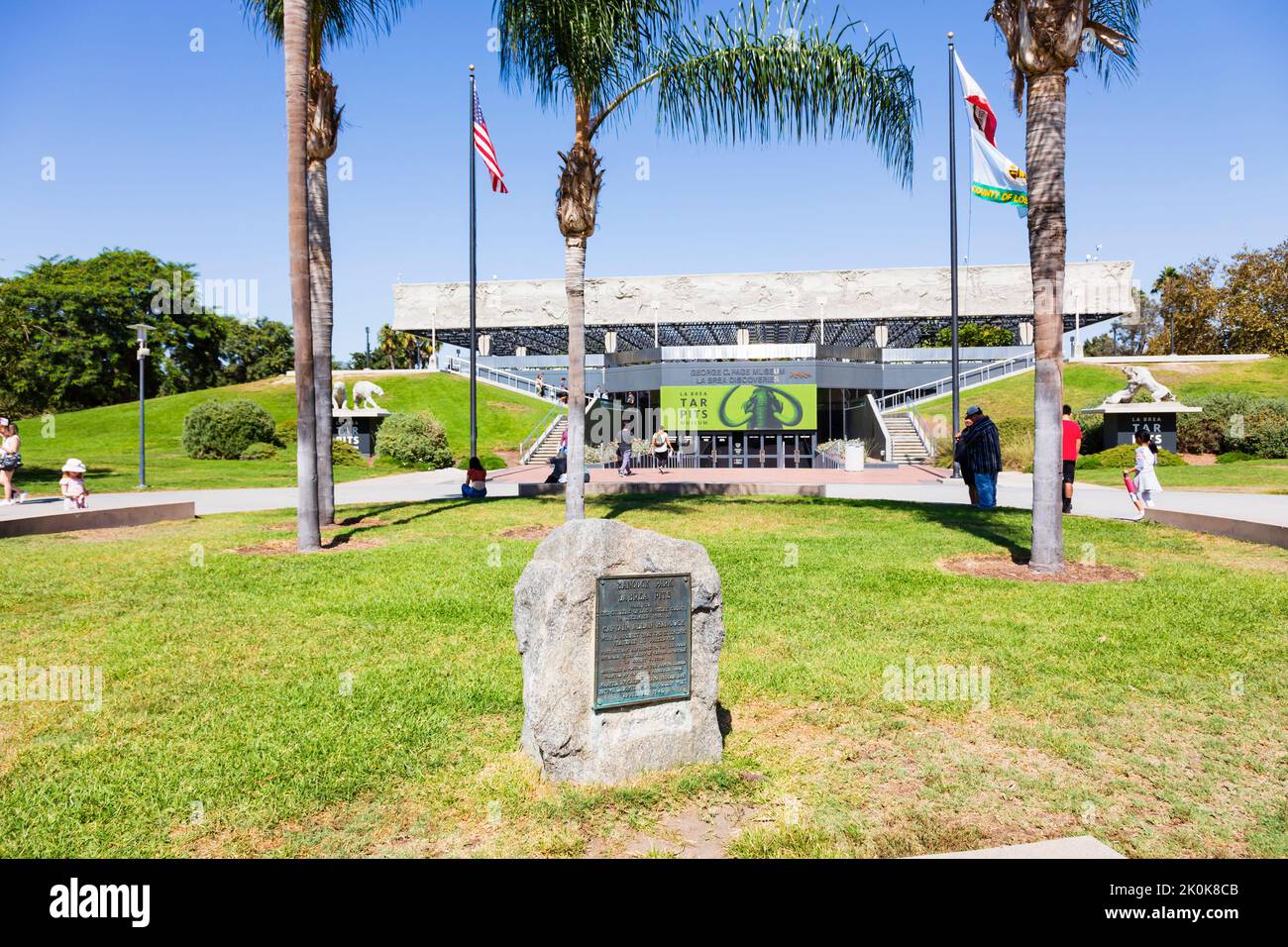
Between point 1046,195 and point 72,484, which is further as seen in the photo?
point 72,484

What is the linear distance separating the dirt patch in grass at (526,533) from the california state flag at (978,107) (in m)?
12.0

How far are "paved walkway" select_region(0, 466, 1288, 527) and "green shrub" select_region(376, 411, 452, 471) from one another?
271cm

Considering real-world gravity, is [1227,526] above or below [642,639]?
below

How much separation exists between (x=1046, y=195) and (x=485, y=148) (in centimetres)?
1327

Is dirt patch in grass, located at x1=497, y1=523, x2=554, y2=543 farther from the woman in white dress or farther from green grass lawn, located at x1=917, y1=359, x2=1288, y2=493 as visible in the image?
green grass lawn, located at x1=917, y1=359, x2=1288, y2=493

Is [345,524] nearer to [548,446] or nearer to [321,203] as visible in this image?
[321,203]

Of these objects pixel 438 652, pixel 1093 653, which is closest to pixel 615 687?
pixel 438 652

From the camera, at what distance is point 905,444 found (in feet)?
124

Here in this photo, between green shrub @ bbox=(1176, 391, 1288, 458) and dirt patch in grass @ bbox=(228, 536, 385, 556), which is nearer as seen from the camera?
dirt patch in grass @ bbox=(228, 536, 385, 556)

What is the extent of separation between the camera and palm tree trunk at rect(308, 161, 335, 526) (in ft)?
42.9

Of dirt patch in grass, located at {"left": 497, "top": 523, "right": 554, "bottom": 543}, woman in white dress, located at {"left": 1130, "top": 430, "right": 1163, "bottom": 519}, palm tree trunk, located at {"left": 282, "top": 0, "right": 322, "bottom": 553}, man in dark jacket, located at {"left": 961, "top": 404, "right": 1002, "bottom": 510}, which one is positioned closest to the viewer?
palm tree trunk, located at {"left": 282, "top": 0, "right": 322, "bottom": 553}

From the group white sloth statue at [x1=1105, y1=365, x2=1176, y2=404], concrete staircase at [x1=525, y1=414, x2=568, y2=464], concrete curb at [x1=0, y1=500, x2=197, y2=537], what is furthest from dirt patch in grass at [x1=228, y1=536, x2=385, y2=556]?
white sloth statue at [x1=1105, y1=365, x2=1176, y2=404]

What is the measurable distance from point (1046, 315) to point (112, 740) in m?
9.54

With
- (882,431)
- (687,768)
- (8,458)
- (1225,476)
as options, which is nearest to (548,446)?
(882,431)
